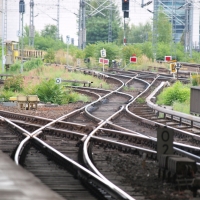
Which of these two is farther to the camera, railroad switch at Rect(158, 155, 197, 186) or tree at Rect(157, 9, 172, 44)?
tree at Rect(157, 9, 172, 44)

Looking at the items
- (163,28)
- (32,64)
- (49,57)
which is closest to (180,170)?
(32,64)

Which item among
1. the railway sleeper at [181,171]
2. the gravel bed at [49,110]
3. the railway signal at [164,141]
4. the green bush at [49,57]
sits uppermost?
the green bush at [49,57]

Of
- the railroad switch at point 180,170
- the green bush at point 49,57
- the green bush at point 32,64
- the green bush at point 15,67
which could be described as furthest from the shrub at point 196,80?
the green bush at point 49,57

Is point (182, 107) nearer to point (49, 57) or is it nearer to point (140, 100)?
point (140, 100)

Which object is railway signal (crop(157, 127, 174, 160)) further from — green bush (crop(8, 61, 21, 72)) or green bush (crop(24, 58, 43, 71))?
green bush (crop(24, 58, 43, 71))

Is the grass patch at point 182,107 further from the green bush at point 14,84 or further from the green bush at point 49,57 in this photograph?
the green bush at point 49,57

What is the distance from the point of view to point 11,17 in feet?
253

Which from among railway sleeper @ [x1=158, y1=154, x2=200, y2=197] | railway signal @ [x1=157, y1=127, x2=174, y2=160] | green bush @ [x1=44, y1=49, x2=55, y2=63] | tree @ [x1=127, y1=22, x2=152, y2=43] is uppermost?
tree @ [x1=127, y1=22, x2=152, y2=43]

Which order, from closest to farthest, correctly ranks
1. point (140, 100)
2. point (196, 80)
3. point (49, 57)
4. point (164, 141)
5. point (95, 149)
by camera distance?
1. point (164, 141)
2. point (95, 149)
3. point (140, 100)
4. point (196, 80)
5. point (49, 57)

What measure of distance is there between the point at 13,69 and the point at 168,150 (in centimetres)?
3511

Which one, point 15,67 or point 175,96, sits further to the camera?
point 15,67

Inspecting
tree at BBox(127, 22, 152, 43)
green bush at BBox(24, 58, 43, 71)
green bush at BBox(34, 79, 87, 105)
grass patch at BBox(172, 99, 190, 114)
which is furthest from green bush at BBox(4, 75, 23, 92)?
tree at BBox(127, 22, 152, 43)

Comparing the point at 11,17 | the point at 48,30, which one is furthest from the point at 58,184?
the point at 48,30

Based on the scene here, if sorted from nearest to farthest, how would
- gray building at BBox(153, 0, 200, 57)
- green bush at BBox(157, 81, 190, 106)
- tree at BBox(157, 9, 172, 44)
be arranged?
1. green bush at BBox(157, 81, 190, 106)
2. gray building at BBox(153, 0, 200, 57)
3. tree at BBox(157, 9, 172, 44)
